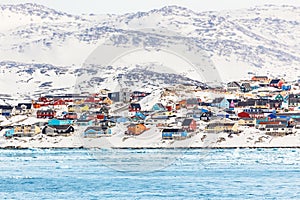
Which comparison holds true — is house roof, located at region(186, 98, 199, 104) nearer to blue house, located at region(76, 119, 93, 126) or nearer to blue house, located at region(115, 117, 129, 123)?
blue house, located at region(115, 117, 129, 123)

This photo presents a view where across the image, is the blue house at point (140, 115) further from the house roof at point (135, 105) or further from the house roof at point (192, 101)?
the house roof at point (192, 101)

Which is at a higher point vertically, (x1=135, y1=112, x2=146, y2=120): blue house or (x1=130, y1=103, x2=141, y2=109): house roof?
(x1=130, y1=103, x2=141, y2=109): house roof

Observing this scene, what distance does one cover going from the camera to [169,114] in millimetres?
Answer: 145000

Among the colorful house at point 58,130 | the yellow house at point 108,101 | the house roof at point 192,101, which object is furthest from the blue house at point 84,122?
the yellow house at point 108,101

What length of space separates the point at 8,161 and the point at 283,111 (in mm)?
76014

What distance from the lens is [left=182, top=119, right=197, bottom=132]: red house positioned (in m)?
128

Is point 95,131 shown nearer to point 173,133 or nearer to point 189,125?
point 173,133

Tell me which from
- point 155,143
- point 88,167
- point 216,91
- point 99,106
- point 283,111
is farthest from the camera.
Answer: point 216,91

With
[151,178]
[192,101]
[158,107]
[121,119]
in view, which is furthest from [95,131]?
[151,178]

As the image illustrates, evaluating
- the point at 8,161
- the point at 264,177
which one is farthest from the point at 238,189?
the point at 8,161

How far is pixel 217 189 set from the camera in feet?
182

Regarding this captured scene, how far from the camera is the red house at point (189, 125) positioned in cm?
12838

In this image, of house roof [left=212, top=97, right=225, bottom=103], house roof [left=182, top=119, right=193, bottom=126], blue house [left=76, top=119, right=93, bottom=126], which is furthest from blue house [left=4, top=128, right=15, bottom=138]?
house roof [left=212, top=97, right=225, bottom=103]

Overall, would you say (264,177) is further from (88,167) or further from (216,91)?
(216,91)
